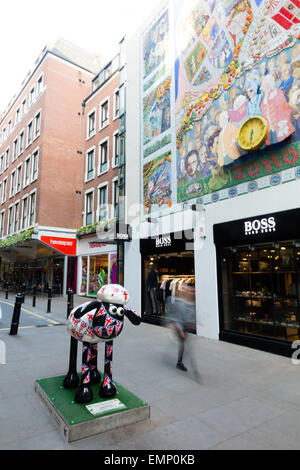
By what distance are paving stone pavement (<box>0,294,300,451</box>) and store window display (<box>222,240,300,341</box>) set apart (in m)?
0.77

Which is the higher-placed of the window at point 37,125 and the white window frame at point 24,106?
the white window frame at point 24,106

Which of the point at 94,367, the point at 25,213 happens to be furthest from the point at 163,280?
the point at 25,213

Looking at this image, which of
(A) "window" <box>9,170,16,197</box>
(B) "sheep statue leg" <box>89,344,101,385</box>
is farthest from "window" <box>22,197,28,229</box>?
(B) "sheep statue leg" <box>89,344,101,385</box>

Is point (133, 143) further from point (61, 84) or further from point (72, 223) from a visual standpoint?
point (61, 84)

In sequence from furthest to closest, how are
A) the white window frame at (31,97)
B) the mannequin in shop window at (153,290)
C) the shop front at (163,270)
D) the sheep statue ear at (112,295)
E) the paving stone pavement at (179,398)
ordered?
the white window frame at (31,97) → the mannequin in shop window at (153,290) → the shop front at (163,270) → the sheep statue ear at (112,295) → the paving stone pavement at (179,398)

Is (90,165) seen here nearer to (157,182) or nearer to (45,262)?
(45,262)

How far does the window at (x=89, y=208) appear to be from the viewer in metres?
20.6

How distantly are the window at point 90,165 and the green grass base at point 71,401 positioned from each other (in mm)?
18056

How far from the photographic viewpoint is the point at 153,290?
1112 cm

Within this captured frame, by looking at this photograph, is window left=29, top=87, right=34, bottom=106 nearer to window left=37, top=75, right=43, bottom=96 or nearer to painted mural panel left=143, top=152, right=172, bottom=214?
window left=37, top=75, right=43, bottom=96

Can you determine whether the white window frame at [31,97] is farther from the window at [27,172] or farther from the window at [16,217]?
the window at [16,217]

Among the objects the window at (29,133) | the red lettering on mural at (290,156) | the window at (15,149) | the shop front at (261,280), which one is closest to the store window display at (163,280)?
the shop front at (261,280)

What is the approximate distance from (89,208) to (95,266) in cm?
454
